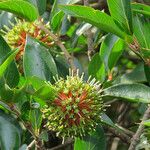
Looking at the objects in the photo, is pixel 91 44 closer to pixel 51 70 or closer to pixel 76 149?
pixel 51 70

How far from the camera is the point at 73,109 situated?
4.29ft

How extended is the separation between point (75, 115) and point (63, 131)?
0.06 m

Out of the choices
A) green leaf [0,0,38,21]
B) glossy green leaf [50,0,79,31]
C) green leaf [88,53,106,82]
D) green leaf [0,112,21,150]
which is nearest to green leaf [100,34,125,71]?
green leaf [88,53,106,82]

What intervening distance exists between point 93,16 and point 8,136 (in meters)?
0.48

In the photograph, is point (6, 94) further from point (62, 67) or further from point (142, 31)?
point (142, 31)

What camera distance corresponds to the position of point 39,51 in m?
1.42

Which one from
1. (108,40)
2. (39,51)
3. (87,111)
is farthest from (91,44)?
(87,111)

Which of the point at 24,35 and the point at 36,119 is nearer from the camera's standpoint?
the point at 36,119

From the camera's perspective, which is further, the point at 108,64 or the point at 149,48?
the point at 108,64

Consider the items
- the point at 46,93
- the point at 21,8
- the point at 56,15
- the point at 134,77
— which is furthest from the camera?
the point at 134,77

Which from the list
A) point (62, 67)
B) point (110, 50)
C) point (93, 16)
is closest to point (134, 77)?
point (110, 50)

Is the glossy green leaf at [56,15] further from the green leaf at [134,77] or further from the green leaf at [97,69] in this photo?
the green leaf at [134,77]

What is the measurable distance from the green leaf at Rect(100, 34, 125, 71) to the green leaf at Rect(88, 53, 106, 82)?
7 cm

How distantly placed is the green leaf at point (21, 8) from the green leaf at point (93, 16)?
163 millimetres
